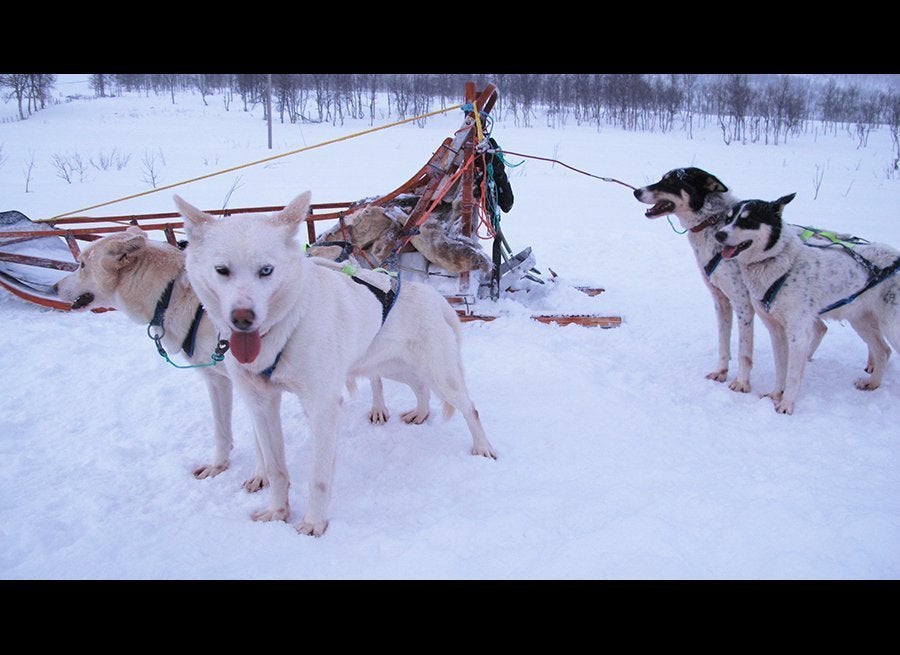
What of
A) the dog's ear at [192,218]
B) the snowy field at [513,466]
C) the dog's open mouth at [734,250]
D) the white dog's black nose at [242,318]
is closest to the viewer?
A: the white dog's black nose at [242,318]

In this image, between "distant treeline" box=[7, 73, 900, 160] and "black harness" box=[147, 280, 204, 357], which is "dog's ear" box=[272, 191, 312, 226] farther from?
"distant treeline" box=[7, 73, 900, 160]

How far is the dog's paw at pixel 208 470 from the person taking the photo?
2795mm

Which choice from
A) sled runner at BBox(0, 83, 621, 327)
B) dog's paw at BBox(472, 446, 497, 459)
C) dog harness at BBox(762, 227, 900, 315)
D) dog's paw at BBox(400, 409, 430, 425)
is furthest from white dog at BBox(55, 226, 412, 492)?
dog harness at BBox(762, 227, 900, 315)

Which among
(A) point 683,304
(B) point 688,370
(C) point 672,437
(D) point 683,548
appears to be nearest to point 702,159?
(A) point 683,304

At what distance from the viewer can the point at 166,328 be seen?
2.68 metres

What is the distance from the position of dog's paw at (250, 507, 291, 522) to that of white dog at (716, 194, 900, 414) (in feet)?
10.1

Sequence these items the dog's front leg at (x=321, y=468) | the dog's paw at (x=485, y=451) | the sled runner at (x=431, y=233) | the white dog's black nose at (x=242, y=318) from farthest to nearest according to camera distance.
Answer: the sled runner at (x=431, y=233)
the dog's paw at (x=485, y=451)
the dog's front leg at (x=321, y=468)
the white dog's black nose at (x=242, y=318)

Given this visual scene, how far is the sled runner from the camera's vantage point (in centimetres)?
483

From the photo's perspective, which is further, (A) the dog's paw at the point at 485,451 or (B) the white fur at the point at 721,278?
(B) the white fur at the point at 721,278

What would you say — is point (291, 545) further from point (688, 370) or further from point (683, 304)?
point (683, 304)

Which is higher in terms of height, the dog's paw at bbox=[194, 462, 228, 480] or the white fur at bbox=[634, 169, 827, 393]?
the white fur at bbox=[634, 169, 827, 393]

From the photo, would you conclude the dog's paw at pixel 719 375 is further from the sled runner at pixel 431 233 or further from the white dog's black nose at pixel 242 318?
the white dog's black nose at pixel 242 318

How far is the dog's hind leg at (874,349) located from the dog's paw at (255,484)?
3.89 m

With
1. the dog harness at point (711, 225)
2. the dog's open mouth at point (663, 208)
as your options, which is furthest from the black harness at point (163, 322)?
the dog harness at point (711, 225)
